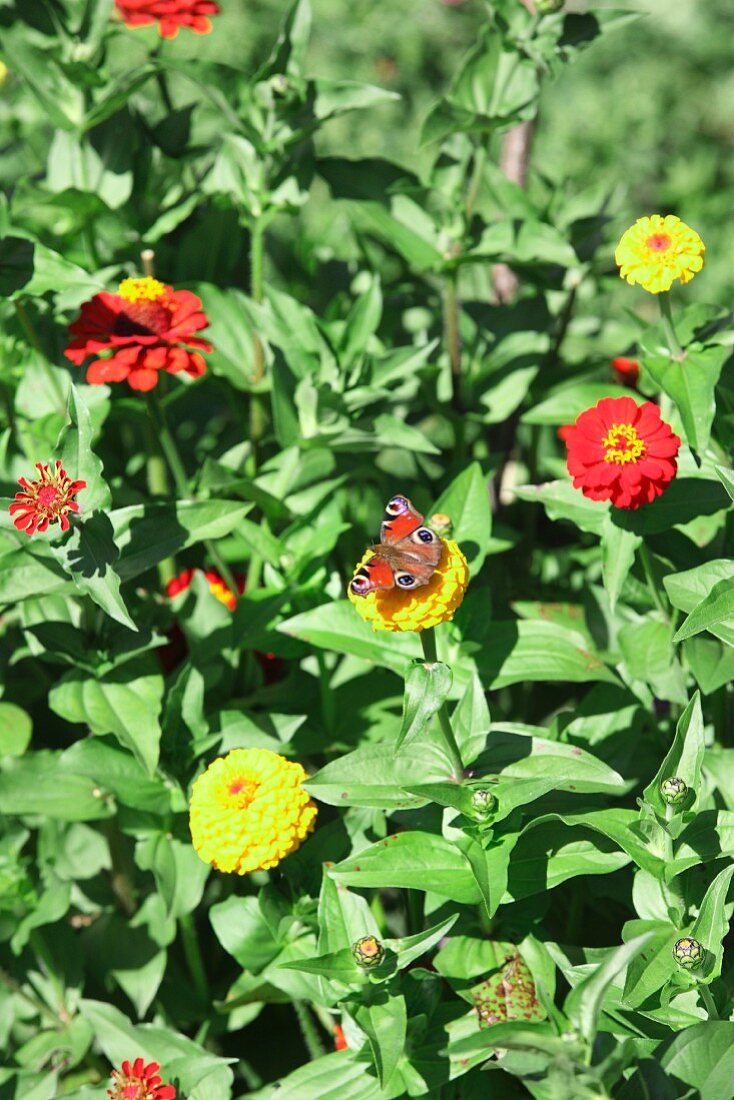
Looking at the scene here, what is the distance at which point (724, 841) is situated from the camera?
1.48 metres

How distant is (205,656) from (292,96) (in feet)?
3.20

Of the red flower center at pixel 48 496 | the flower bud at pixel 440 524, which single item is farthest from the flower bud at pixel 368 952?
the red flower center at pixel 48 496

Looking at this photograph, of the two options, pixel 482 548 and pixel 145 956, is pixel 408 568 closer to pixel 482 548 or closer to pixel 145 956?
pixel 482 548

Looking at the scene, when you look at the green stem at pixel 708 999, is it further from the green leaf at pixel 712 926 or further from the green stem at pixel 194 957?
the green stem at pixel 194 957

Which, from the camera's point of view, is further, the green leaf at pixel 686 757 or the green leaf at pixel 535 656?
the green leaf at pixel 535 656

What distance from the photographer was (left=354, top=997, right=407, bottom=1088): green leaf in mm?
1374

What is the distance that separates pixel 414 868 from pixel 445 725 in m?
0.21

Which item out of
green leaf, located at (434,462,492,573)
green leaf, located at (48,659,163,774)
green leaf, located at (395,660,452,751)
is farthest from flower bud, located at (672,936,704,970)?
green leaf, located at (48,659,163,774)

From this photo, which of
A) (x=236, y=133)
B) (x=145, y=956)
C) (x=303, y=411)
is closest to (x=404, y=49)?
(x=236, y=133)

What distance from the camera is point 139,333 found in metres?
1.76

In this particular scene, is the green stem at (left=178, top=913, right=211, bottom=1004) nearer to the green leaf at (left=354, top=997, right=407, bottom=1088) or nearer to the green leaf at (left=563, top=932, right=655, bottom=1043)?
the green leaf at (left=354, top=997, right=407, bottom=1088)

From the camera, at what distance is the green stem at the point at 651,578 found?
5.48ft

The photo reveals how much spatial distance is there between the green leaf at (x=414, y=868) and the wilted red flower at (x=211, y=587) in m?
0.57

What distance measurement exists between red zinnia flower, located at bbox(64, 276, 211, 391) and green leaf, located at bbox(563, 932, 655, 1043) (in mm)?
992
